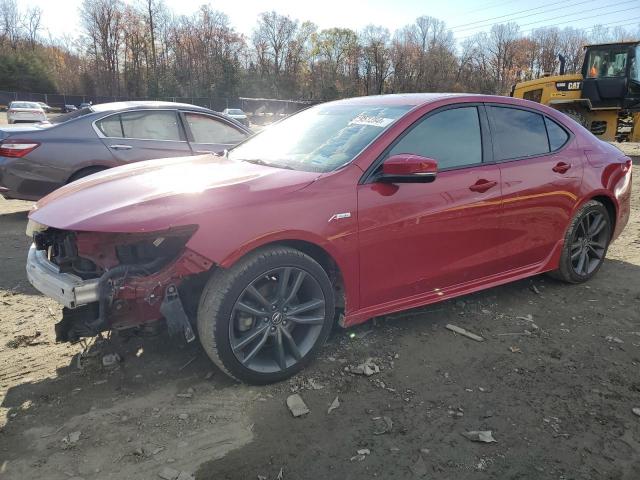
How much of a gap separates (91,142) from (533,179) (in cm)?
511

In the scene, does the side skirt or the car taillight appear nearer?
the side skirt

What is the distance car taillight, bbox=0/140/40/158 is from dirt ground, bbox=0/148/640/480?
2811 millimetres

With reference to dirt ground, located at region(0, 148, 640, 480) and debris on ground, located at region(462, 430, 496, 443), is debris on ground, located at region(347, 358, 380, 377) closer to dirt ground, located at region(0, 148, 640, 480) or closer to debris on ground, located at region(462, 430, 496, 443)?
dirt ground, located at region(0, 148, 640, 480)

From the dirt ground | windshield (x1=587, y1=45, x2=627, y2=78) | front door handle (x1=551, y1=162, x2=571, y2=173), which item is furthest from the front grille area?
windshield (x1=587, y1=45, x2=627, y2=78)

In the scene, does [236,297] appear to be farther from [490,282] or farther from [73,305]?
[490,282]

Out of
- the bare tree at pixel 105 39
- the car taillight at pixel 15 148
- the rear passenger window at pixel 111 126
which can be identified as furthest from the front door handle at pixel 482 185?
the bare tree at pixel 105 39

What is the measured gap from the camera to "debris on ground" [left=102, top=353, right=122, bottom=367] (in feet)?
10.0

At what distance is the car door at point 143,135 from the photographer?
20.4 feet

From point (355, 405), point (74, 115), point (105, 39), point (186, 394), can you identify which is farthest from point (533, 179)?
point (105, 39)

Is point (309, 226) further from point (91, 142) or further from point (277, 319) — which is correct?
point (91, 142)

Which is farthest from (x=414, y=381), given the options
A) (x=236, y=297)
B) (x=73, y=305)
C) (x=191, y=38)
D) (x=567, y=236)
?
(x=191, y=38)

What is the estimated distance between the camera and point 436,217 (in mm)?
3297

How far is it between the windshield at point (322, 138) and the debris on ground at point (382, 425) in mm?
1487

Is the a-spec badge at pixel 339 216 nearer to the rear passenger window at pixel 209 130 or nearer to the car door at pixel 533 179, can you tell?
the car door at pixel 533 179
